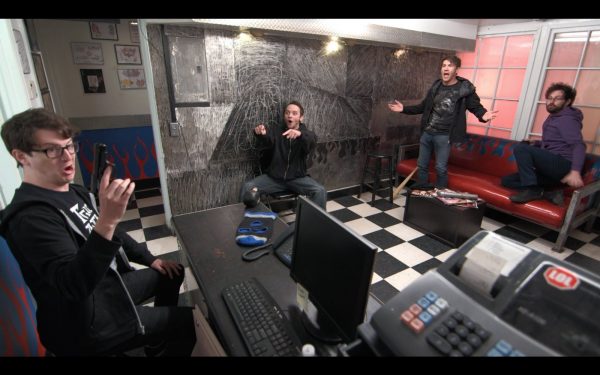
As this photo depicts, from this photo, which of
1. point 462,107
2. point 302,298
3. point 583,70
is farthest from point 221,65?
point 583,70

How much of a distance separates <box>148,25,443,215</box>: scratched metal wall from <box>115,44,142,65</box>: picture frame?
1.84 m

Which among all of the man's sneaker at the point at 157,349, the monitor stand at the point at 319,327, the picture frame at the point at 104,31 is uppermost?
the picture frame at the point at 104,31

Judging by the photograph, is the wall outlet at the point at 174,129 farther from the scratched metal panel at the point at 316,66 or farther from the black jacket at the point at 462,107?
the black jacket at the point at 462,107

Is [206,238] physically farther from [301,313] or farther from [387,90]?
[387,90]

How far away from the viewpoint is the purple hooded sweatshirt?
2.78 m

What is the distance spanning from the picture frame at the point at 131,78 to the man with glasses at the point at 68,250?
10.5ft

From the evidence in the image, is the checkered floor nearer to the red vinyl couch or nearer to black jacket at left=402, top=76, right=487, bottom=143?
the red vinyl couch

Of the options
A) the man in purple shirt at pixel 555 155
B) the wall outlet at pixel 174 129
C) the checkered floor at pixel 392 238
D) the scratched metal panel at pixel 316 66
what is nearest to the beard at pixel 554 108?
the man in purple shirt at pixel 555 155

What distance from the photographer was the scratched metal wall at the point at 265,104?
2701 millimetres

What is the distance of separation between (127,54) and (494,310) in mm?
4527

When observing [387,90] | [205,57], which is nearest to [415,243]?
[387,90]

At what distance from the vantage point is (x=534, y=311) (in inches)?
25.2

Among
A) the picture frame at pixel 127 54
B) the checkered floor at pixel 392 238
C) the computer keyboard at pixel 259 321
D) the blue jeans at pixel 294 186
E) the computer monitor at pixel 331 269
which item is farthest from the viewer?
the picture frame at pixel 127 54
